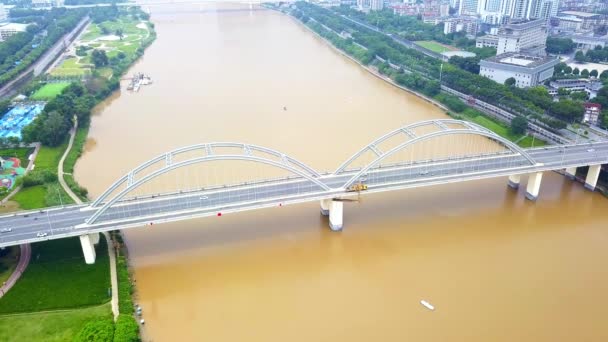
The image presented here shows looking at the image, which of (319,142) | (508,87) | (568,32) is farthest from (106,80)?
(568,32)

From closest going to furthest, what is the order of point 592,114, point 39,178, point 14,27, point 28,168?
point 39,178, point 28,168, point 592,114, point 14,27

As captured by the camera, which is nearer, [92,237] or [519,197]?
[92,237]

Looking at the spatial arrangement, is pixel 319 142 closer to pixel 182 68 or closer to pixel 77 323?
pixel 77 323

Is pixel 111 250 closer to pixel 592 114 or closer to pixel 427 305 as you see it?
pixel 427 305

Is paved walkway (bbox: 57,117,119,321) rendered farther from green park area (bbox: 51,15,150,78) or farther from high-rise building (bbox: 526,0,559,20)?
high-rise building (bbox: 526,0,559,20)

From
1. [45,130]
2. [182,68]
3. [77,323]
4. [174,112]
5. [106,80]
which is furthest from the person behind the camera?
[182,68]

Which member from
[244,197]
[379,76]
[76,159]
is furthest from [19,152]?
[379,76]
